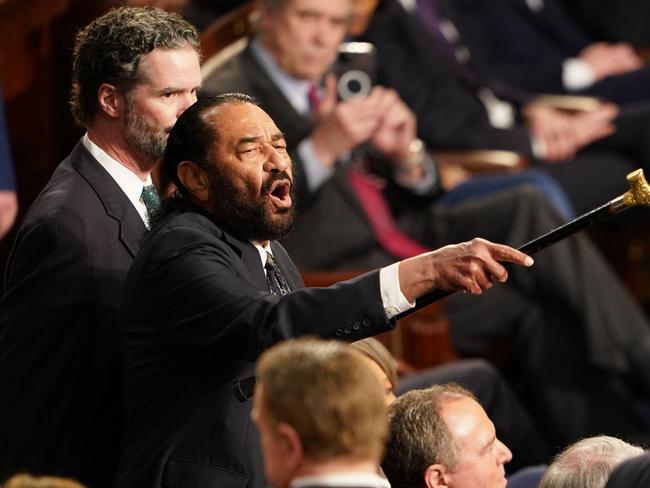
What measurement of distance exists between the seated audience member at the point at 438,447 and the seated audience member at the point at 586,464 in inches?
4.5

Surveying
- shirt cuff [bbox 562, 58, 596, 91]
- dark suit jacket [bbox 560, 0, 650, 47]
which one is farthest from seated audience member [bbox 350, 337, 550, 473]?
dark suit jacket [bbox 560, 0, 650, 47]

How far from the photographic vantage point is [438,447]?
2471mm

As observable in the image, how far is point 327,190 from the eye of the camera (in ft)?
13.5

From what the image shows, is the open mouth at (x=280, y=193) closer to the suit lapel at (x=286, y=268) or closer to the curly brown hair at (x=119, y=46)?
the suit lapel at (x=286, y=268)

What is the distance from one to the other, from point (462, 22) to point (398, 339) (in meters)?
1.94

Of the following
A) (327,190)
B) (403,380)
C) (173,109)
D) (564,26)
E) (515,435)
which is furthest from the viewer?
(564,26)

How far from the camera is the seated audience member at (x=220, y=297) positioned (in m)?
2.12

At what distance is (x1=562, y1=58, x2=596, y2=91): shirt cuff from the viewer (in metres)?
5.68

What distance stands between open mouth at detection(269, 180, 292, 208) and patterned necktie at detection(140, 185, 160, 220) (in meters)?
0.30

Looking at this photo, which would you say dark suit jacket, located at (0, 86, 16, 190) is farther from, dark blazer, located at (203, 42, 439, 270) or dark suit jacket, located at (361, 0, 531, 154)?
dark suit jacket, located at (361, 0, 531, 154)

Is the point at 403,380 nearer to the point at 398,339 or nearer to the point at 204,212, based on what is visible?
the point at 398,339

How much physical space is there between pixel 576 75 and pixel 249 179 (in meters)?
3.67

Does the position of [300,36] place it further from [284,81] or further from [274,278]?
[274,278]

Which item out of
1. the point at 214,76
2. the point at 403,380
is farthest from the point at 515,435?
the point at 214,76
